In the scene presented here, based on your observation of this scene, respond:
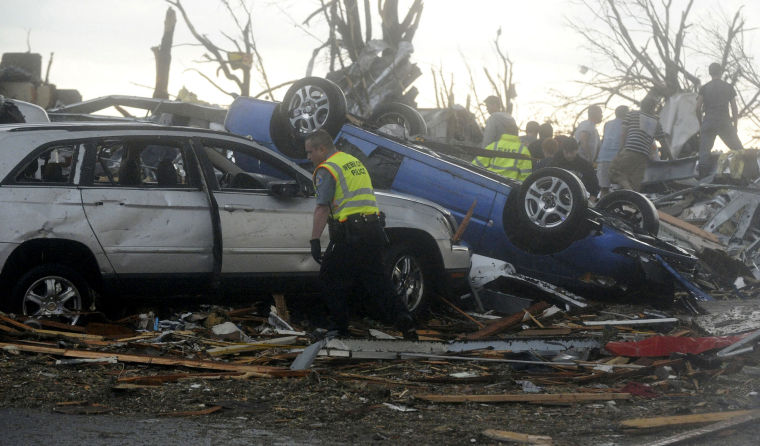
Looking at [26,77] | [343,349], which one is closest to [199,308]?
[343,349]

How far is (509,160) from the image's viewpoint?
12.4m

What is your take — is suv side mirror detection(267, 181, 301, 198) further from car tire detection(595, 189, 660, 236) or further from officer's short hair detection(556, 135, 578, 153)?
officer's short hair detection(556, 135, 578, 153)

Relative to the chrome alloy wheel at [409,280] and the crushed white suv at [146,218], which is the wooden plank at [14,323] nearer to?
the crushed white suv at [146,218]

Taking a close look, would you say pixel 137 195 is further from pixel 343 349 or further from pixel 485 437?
pixel 485 437

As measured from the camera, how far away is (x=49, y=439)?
15.8 feet

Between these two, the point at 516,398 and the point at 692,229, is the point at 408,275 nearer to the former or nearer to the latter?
the point at 516,398

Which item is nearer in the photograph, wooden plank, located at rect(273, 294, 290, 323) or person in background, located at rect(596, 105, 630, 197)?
wooden plank, located at rect(273, 294, 290, 323)

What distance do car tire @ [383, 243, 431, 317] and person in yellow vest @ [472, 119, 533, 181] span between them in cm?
330

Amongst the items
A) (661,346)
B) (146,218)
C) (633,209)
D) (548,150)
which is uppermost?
(548,150)

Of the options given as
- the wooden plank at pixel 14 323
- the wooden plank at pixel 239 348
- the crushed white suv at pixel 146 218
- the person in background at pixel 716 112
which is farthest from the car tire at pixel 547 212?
the person in background at pixel 716 112

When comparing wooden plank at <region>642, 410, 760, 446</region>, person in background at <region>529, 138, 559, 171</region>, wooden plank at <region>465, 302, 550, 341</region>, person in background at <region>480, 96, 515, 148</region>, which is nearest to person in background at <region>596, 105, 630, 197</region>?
person in background at <region>480, 96, 515, 148</region>

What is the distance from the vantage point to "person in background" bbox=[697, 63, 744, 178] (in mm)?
17094

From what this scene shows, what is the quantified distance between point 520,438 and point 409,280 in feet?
13.1

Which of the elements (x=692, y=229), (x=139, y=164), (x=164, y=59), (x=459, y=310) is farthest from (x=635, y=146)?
(x=164, y=59)
